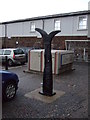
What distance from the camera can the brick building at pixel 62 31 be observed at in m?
16.7

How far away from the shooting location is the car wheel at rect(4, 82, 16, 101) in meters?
5.23

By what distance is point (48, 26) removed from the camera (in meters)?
19.0

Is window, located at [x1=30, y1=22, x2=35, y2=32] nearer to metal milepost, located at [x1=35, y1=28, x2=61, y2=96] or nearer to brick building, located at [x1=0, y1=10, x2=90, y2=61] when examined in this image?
brick building, located at [x1=0, y1=10, x2=90, y2=61]

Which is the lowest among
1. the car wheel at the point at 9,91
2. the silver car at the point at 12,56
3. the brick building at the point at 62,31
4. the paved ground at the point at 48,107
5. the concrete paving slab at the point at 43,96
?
the paved ground at the point at 48,107

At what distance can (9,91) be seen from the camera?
17.7ft

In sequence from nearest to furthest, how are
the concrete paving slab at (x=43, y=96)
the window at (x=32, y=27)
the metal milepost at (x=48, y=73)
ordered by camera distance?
1. the concrete paving slab at (x=43, y=96)
2. the metal milepost at (x=48, y=73)
3. the window at (x=32, y=27)

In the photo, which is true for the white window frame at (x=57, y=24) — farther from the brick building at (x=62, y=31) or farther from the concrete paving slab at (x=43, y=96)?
the concrete paving slab at (x=43, y=96)

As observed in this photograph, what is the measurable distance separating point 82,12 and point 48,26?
462 centimetres

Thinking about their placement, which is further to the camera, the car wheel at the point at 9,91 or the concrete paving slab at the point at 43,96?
the concrete paving slab at the point at 43,96

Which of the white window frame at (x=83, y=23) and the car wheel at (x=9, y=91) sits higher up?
the white window frame at (x=83, y=23)

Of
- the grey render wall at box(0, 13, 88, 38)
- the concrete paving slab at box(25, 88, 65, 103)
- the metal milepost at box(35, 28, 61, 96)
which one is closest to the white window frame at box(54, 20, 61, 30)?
the grey render wall at box(0, 13, 88, 38)

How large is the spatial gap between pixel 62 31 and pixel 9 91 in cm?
1381

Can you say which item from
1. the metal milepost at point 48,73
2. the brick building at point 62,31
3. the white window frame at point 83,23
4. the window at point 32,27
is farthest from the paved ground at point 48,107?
the window at point 32,27

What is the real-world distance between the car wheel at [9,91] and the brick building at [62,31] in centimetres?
1245
